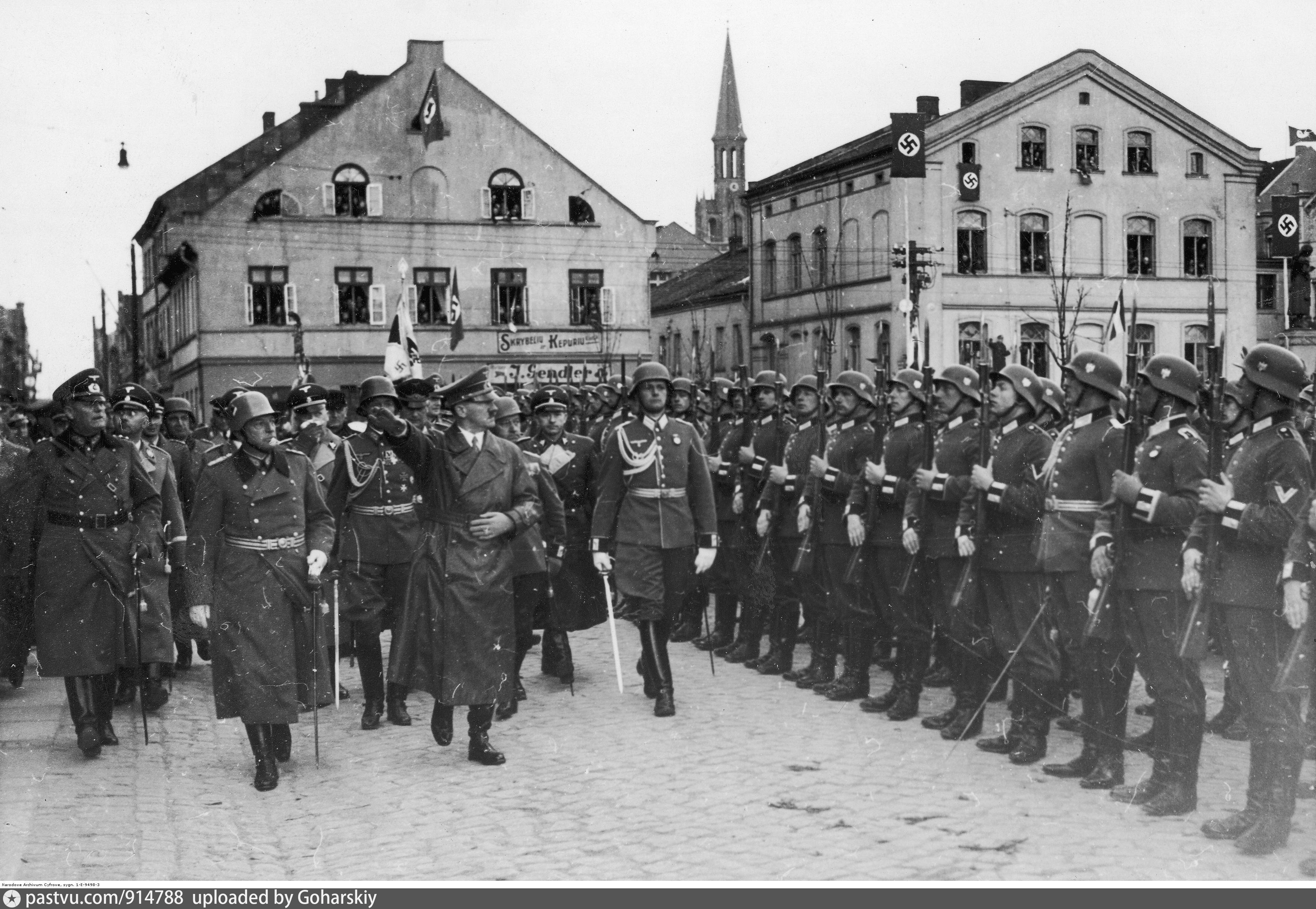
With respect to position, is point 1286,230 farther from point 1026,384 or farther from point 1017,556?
point 1017,556

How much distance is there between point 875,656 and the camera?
11703 millimetres

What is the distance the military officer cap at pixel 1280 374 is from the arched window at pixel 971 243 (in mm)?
25841

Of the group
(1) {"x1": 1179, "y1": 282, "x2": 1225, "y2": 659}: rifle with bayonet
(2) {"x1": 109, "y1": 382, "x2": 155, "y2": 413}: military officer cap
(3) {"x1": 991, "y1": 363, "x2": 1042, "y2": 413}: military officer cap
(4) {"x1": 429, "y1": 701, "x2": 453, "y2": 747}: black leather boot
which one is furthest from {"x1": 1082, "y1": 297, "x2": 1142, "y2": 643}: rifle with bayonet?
(2) {"x1": 109, "y1": 382, "x2": 155, "y2": 413}: military officer cap

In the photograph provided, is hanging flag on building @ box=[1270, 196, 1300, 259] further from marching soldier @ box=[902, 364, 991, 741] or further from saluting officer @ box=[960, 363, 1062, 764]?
saluting officer @ box=[960, 363, 1062, 764]

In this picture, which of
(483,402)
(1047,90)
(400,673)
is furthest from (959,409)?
(1047,90)

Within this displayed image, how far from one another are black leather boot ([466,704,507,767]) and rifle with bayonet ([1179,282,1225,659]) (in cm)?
370

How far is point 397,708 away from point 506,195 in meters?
33.5

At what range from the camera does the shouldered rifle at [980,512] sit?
8.52 meters

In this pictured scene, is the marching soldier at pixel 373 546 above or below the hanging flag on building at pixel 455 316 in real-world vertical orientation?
below

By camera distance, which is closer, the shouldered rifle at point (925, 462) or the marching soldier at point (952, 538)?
the marching soldier at point (952, 538)

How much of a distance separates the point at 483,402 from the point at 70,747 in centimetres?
321

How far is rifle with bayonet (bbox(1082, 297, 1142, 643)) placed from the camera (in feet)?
23.8

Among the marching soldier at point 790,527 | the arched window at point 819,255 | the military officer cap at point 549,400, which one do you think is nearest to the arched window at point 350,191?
the arched window at point 819,255

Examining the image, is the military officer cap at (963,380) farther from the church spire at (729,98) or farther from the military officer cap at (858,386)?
the church spire at (729,98)
